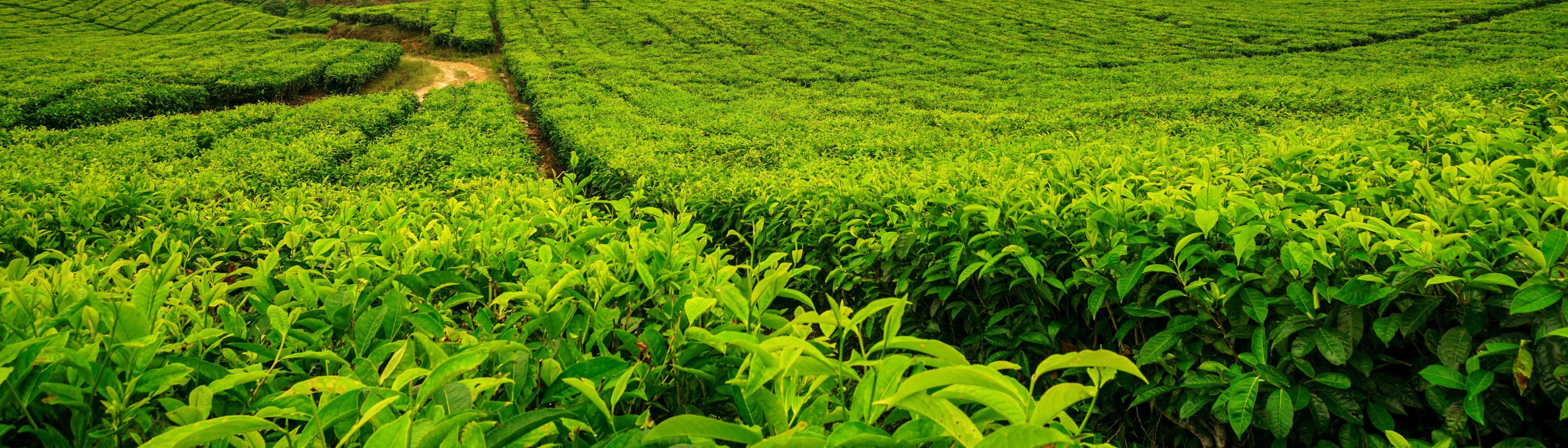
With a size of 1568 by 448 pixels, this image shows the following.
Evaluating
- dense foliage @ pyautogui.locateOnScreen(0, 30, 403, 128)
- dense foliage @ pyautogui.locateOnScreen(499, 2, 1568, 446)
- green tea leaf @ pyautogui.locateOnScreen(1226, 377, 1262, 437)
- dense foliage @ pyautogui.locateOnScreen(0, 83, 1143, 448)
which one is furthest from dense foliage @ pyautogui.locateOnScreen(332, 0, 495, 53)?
green tea leaf @ pyautogui.locateOnScreen(1226, 377, 1262, 437)

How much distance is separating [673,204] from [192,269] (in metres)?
2.65

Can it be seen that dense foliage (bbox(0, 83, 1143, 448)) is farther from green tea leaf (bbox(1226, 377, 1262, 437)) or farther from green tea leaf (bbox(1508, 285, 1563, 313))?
green tea leaf (bbox(1508, 285, 1563, 313))

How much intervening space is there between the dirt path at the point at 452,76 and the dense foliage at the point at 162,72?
1.57 metres

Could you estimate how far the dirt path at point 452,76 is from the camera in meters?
19.6

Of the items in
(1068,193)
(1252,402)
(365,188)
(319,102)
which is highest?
(1068,193)

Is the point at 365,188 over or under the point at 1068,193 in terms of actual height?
under

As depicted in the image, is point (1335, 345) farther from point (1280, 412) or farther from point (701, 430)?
point (701, 430)

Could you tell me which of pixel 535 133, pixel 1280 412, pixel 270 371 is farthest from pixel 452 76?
pixel 1280 412

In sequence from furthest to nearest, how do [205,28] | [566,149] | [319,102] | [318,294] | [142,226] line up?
[205,28]
[319,102]
[566,149]
[142,226]
[318,294]

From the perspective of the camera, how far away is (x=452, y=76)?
861 inches

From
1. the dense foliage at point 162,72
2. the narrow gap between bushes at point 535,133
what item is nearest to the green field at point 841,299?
the narrow gap between bushes at point 535,133

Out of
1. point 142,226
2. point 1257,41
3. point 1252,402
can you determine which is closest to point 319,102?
point 142,226

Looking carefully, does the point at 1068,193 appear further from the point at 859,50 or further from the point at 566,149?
the point at 859,50

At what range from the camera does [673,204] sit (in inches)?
182
